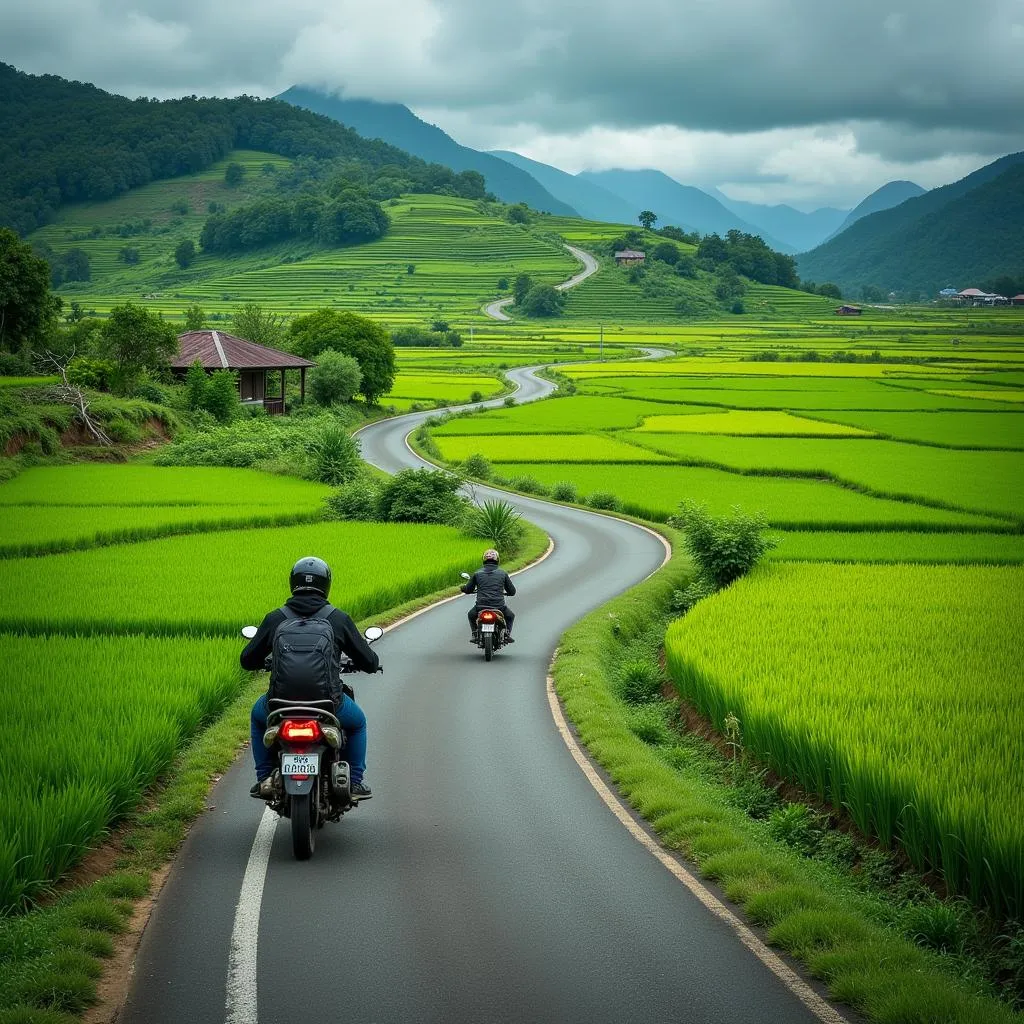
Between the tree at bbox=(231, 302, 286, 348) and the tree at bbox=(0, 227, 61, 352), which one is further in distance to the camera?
the tree at bbox=(231, 302, 286, 348)

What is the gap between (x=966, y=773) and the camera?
9617 millimetres

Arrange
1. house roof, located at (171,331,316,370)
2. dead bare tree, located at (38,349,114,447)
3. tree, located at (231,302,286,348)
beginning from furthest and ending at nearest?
tree, located at (231,302,286,348) → house roof, located at (171,331,316,370) → dead bare tree, located at (38,349,114,447)

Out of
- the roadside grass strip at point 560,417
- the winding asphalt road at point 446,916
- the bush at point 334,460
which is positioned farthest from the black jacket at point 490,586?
the roadside grass strip at point 560,417

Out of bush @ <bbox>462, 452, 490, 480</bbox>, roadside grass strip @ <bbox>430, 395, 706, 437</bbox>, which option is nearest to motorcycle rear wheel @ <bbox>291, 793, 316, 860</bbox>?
bush @ <bbox>462, 452, 490, 480</bbox>

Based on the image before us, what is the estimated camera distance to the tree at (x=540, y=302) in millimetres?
173875

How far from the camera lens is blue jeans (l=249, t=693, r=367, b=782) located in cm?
984

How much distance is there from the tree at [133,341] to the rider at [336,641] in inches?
1983

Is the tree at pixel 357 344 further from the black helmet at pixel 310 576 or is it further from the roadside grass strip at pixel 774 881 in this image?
the black helmet at pixel 310 576

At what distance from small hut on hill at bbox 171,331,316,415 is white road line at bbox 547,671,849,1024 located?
53.3 m

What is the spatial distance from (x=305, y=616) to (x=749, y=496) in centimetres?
3274

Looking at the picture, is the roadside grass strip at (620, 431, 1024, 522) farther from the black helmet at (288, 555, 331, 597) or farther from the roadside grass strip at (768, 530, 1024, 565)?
the black helmet at (288, 555, 331, 597)

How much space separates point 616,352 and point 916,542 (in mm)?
98062

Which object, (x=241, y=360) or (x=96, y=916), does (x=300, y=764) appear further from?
(x=241, y=360)

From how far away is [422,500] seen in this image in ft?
118
